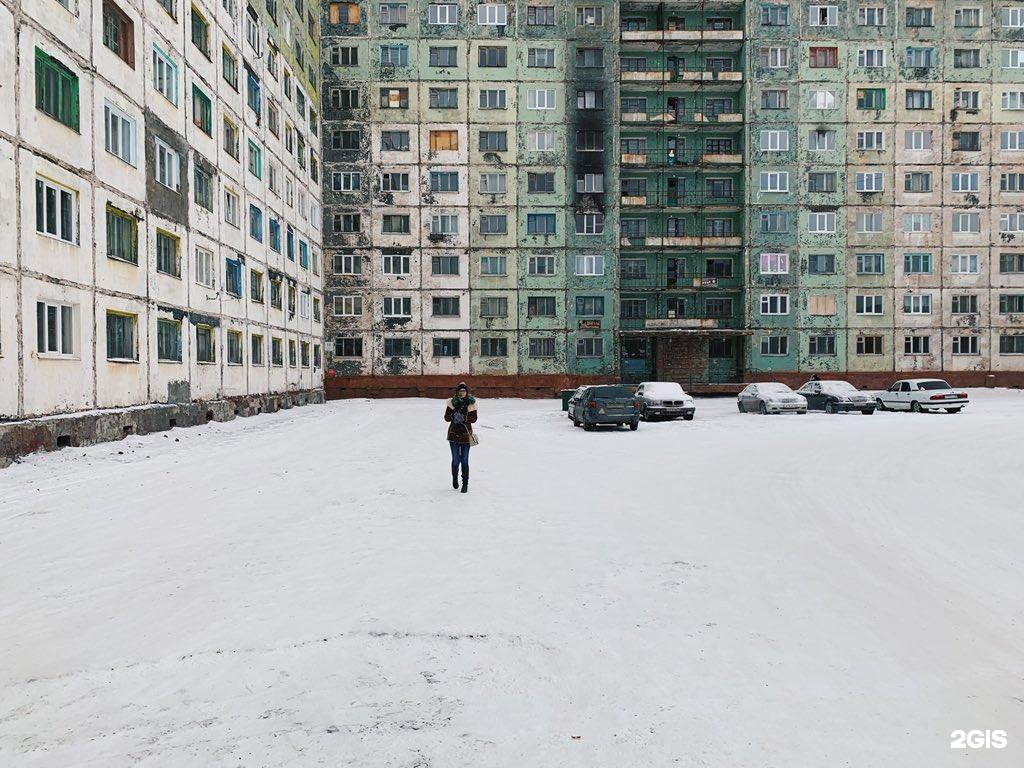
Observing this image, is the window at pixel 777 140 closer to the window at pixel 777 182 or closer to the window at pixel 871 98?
the window at pixel 777 182

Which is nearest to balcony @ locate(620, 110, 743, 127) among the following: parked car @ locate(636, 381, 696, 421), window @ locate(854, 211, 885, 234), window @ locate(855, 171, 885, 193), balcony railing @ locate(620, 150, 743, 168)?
balcony railing @ locate(620, 150, 743, 168)

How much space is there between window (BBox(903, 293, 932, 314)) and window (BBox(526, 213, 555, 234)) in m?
23.9

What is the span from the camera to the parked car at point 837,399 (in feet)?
94.0

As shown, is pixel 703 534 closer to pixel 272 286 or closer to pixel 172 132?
pixel 172 132

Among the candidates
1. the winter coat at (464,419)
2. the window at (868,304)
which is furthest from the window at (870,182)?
the winter coat at (464,419)

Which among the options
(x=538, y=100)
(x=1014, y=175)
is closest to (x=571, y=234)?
(x=538, y=100)

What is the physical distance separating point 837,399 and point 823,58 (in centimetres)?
2784

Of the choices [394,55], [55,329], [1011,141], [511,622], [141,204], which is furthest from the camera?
[1011,141]

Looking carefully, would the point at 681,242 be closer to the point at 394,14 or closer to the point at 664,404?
the point at 664,404

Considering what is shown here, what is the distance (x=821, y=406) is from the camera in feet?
99.1

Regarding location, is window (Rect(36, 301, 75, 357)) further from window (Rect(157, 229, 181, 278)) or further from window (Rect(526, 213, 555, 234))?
window (Rect(526, 213, 555, 234))

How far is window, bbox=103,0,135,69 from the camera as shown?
1836cm

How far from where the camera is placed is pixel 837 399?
29.0 m

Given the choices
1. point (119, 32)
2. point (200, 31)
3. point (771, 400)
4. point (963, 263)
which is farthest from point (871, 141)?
point (119, 32)
